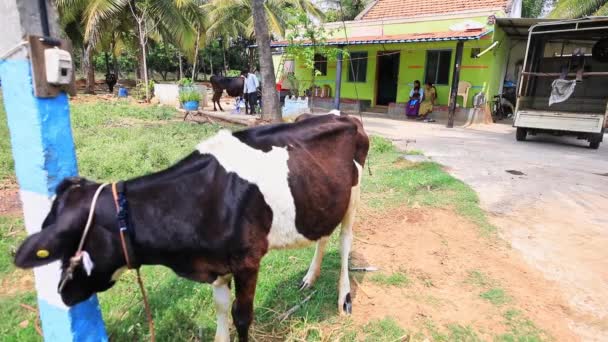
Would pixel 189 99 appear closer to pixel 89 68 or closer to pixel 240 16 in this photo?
pixel 89 68

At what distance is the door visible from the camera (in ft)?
51.3

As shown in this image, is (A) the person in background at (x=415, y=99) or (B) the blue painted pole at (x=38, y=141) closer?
(B) the blue painted pole at (x=38, y=141)

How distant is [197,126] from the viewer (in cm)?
992

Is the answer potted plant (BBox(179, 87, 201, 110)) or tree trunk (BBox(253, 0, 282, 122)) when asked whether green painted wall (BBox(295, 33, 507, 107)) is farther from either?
potted plant (BBox(179, 87, 201, 110))

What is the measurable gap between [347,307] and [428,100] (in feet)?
39.5

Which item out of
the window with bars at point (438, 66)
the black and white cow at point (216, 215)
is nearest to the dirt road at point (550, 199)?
the black and white cow at point (216, 215)

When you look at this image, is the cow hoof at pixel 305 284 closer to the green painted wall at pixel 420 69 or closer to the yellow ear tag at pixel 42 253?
the yellow ear tag at pixel 42 253

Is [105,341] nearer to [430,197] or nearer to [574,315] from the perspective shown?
[574,315]

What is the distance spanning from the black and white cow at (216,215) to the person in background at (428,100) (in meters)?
12.1

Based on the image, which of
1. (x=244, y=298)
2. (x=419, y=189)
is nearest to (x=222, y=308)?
(x=244, y=298)

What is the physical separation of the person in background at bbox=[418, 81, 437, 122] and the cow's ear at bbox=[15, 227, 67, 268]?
44.2 feet

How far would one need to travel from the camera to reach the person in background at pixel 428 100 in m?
13.6

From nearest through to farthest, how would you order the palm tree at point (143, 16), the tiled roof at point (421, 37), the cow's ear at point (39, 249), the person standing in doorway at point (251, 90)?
the cow's ear at point (39, 249)
the tiled roof at point (421, 37)
the person standing in doorway at point (251, 90)
the palm tree at point (143, 16)

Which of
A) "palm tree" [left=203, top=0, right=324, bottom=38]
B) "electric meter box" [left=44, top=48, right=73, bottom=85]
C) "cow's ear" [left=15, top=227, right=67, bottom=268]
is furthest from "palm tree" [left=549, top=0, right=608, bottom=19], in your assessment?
"cow's ear" [left=15, top=227, right=67, bottom=268]
